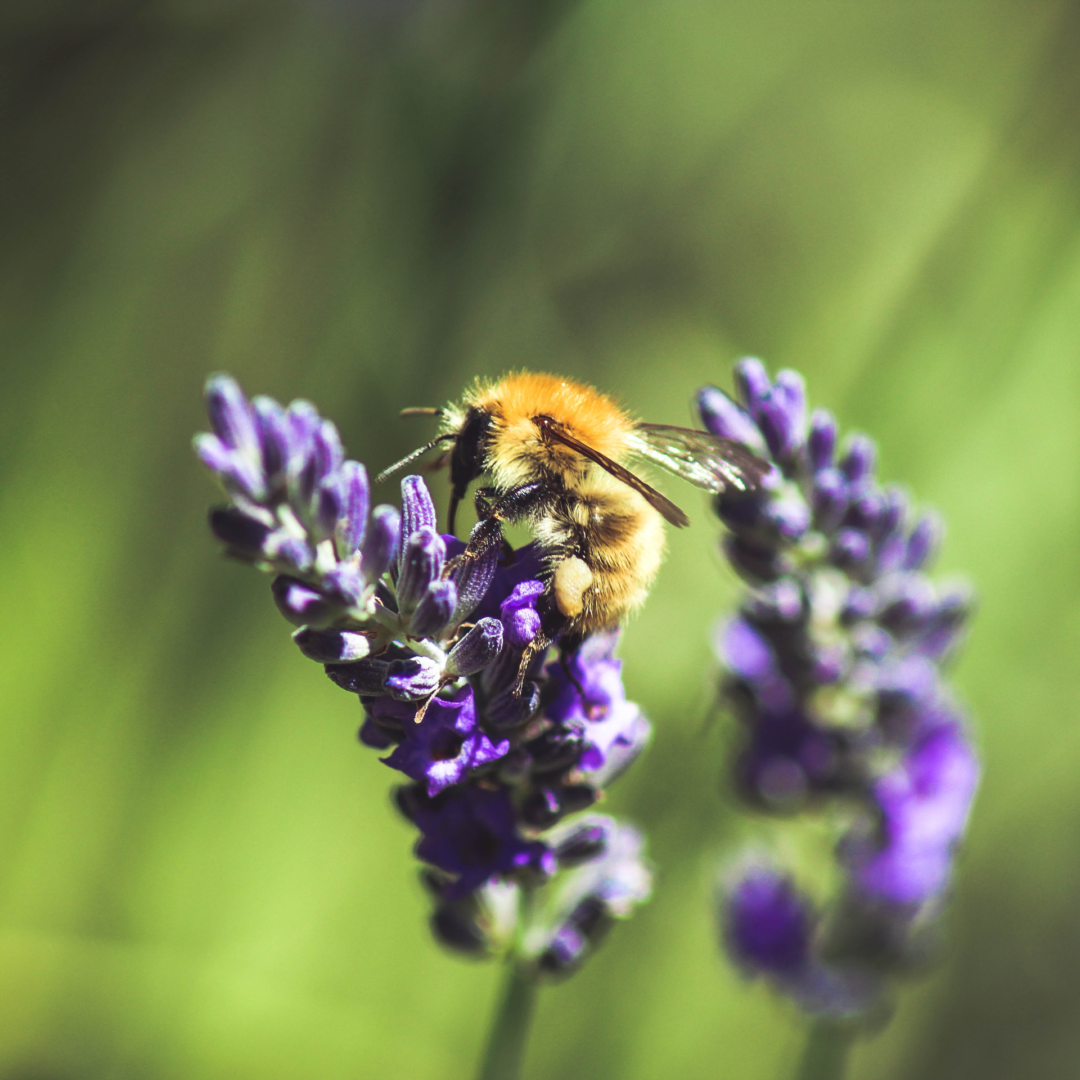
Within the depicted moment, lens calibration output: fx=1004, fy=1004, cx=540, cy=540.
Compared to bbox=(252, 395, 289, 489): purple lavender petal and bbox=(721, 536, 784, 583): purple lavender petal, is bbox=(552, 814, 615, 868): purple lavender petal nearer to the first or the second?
bbox=(721, 536, 784, 583): purple lavender petal

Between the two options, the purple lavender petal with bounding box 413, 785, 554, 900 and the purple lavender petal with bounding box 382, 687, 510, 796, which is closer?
the purple lavender petal with bounding box 382, 687, 510, 796

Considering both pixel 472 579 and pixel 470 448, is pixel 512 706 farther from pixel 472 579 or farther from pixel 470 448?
pixel 470 448

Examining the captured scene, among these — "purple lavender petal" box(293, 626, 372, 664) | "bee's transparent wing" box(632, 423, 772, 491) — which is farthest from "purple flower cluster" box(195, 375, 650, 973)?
"bee's transparent wing" box(632, 423, 772, 491)

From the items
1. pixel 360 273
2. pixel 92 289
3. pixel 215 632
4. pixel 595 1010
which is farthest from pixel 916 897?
pixel 92 289

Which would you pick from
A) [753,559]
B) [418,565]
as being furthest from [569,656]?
[753,559]

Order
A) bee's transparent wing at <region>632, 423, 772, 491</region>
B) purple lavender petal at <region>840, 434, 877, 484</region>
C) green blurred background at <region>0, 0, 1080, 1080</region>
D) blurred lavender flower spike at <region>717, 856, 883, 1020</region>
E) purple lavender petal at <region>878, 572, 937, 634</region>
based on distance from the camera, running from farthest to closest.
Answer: green blurred background at <region>0, 0, 1080, 1080</region>
blurred lavender flower spike at <region>717, 856, 883, 1020</region>
purple lavender petal at <region>878, 572, 937, 634</region>
purple lavender petal at <region>840, 434, 877, 484</region>
bee's transparent wing at <region>632, 423, 772, 491</region>

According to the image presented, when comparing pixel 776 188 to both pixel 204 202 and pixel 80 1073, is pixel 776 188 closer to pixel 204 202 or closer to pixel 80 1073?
pixel 204 202
